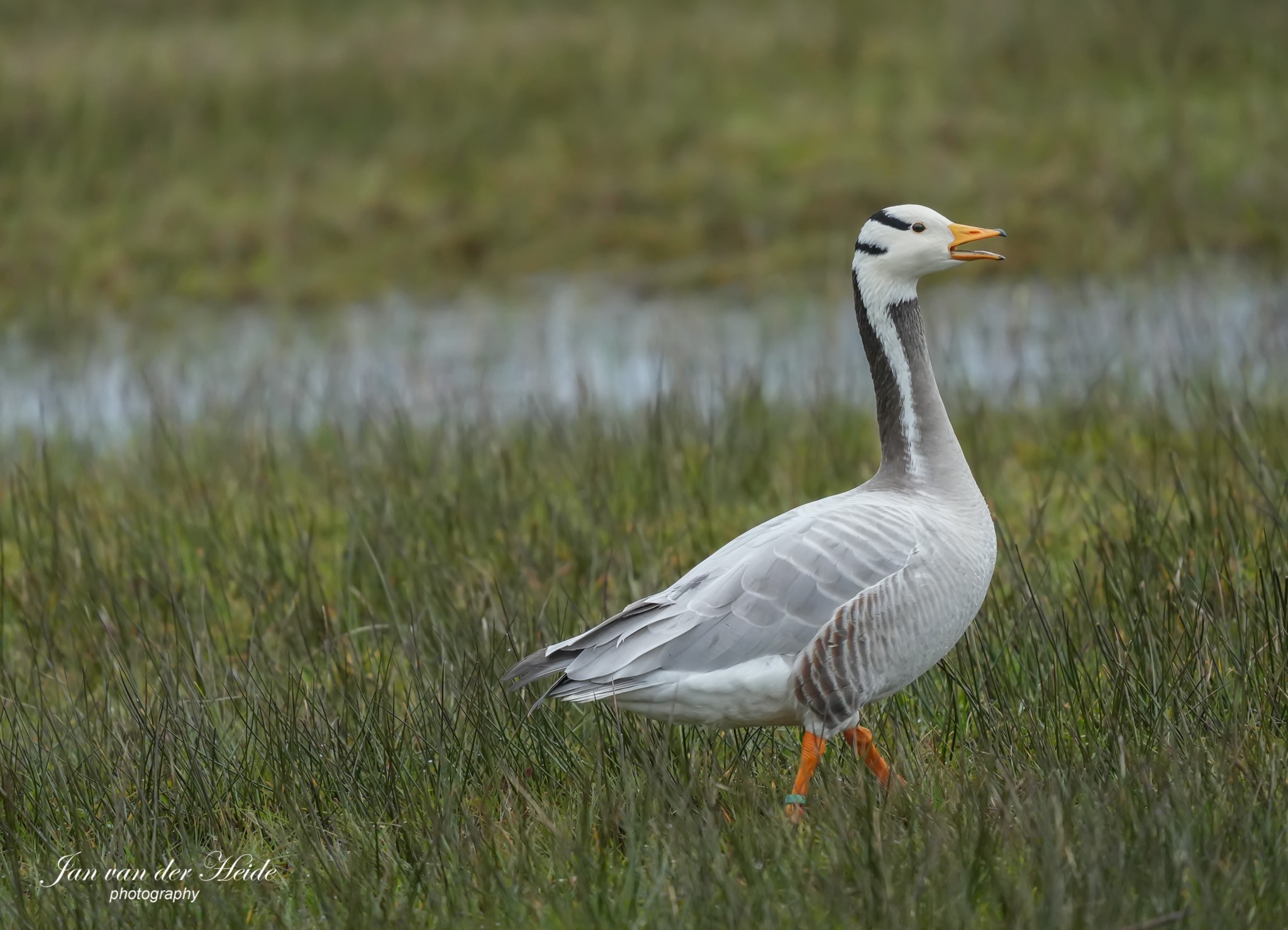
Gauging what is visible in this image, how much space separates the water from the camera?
860 cm

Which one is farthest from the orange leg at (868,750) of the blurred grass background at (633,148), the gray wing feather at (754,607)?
the blurred grass background at (633,148)

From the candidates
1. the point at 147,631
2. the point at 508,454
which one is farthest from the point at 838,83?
the point at 147,631

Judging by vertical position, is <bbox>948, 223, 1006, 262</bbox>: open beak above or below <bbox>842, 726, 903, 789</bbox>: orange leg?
above

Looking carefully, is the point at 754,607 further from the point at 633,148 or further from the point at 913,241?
the point at 633,148

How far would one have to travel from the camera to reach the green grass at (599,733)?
11.2 feet

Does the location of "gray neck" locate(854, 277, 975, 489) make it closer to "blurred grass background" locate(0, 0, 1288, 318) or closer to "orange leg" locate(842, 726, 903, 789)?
"orange leg" locate(842, 726, 903, 789)

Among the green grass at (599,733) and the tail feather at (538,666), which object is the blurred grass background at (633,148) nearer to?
the green grass at (599,733)

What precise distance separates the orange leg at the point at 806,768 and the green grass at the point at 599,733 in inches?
2.0

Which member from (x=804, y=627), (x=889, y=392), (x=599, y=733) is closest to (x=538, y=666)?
(x=599, y=733)

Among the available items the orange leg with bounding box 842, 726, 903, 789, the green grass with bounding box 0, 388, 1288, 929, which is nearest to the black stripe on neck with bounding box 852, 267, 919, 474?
the green grass with bounding box 0, 388, 1288, 929

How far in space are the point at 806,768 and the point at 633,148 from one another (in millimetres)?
12749

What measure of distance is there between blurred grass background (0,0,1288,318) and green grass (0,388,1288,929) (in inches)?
260

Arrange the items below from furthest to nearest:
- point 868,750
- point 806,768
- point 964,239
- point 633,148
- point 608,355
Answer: point 633,148 → point 608,355 → point 964,239 → point 868,750 → point 806,768

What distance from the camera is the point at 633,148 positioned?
52.1ft
